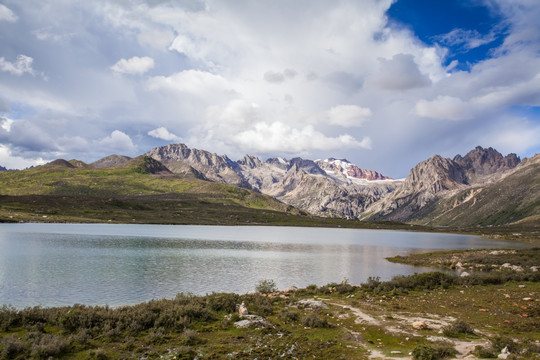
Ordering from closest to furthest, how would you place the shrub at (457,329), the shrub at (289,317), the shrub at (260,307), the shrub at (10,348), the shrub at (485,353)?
1. the shrub at (10,348)
2. the shrub at (485,353)
3. the shrub at (457,329)
4. the shrub at (289,317)
5. the shrub at (260,307)

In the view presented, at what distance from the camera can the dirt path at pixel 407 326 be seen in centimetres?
1661

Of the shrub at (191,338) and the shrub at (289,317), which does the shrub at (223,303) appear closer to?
the shrub at (289,317)

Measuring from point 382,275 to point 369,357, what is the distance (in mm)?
39131

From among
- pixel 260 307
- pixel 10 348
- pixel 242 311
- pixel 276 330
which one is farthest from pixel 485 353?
pixel 10 348

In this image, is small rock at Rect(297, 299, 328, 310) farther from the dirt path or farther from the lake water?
the lake water

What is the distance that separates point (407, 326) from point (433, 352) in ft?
22.5

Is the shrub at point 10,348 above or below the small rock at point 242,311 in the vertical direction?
above

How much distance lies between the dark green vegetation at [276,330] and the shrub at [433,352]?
4cm

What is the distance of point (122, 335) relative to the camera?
1920 cm

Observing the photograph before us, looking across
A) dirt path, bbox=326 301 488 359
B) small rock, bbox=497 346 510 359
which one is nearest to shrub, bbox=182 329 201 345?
dirt path, bbox=326 301 488 359

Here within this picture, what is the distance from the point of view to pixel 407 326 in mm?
21953

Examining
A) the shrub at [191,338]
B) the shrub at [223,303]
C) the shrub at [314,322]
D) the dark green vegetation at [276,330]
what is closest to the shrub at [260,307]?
the dark green vegetation at [276,330]

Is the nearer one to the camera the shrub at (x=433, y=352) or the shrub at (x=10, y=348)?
the shrub at (x=10, y=348)

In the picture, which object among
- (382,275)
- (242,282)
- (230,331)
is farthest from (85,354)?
(382,275)
